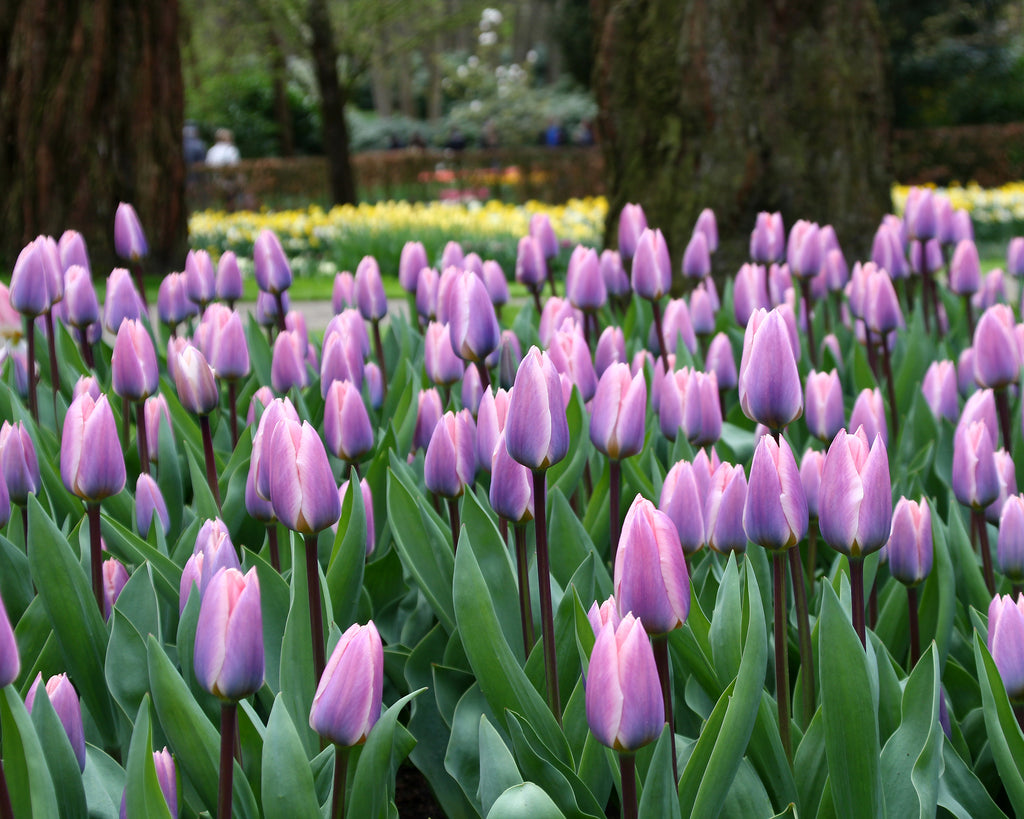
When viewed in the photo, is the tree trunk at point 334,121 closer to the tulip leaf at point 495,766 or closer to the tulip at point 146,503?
the tulip at point 146,503

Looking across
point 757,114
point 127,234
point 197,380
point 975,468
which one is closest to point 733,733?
point 975,468

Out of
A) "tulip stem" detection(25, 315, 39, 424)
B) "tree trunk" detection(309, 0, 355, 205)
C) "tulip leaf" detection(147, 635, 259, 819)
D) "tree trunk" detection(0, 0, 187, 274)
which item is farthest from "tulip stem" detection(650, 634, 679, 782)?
"tree trunk" detection(309, 0, 355, 205)

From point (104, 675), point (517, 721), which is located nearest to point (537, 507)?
point (517, 721)

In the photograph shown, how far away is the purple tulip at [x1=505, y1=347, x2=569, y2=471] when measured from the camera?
1.23m

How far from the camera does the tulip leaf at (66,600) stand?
1324mm

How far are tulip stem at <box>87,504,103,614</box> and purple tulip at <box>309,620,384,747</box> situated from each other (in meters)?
0.51

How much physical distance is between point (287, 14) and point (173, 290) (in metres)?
16.8

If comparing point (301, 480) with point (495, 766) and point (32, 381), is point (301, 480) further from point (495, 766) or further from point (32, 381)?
point (32, 381)

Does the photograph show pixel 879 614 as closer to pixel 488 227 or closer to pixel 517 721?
pixel 517 721

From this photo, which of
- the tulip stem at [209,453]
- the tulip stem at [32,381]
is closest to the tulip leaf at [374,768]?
the tulip stem at [209,453]

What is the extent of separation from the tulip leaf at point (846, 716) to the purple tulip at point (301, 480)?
1.80 feet

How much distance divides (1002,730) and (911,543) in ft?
1.00

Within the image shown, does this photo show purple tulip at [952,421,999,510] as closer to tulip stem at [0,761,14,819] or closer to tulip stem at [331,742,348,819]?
tulip stem at [331,742,348,819]

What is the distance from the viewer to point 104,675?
4.41 feet
